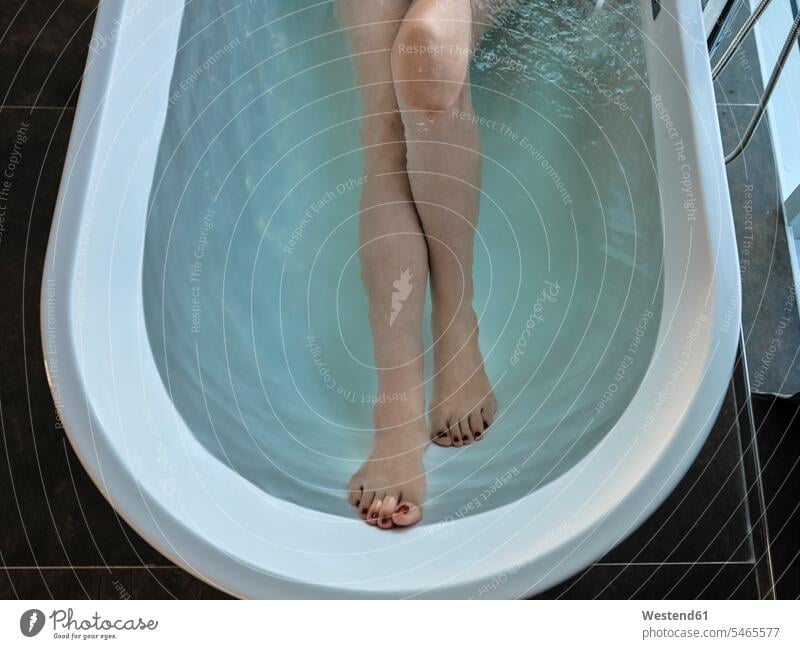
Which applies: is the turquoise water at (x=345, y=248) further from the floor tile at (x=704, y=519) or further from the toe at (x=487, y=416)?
the floor tile at (x=704, y=519)

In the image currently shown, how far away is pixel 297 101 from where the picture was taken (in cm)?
107

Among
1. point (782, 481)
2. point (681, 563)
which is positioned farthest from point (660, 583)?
point (782, 481)

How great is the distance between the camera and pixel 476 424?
849 mm

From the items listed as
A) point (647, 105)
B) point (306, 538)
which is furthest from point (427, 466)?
point (647, 105)

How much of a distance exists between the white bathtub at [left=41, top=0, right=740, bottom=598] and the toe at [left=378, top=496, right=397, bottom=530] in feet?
0.05

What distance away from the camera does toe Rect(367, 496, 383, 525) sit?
2.36 ft

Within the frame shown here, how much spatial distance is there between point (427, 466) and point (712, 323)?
280 millimetres

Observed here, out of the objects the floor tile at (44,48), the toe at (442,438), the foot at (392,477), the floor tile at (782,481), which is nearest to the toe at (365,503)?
the foot at (392,477)

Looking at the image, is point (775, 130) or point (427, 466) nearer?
point (427, 466)

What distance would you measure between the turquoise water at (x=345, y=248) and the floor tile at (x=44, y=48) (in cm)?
36

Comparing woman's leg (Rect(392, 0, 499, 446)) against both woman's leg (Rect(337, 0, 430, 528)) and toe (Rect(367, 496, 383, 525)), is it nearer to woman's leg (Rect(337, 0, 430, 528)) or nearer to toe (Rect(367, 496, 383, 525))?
woman's leg (Rect(337, 0, 430, 528))

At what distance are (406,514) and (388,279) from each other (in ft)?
0.81
